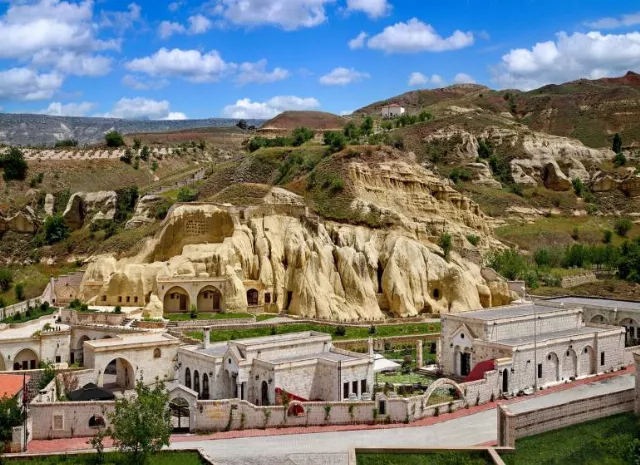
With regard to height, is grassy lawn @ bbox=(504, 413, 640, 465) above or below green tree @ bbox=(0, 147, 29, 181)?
below

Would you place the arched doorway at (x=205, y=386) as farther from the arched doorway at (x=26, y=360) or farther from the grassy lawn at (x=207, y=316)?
the grassy lawn at (x=207, y=316)

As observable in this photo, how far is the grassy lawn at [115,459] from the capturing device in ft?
90.2

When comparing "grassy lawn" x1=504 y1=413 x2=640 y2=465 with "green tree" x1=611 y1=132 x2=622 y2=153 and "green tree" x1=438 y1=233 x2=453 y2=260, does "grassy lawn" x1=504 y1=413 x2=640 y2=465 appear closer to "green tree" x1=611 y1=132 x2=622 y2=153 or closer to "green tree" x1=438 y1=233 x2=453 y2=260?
"green tree" x1=438 y1=233 x2=453 y2=260

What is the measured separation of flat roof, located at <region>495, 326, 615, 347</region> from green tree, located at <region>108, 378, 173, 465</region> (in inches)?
668

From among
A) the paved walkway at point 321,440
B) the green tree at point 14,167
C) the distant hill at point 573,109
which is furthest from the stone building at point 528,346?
the distant hill at point 573,109

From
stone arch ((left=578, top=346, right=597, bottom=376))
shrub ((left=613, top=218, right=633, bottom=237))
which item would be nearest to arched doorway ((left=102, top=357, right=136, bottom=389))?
stone arch ((left=578, top=346, right=597, bottom=376))

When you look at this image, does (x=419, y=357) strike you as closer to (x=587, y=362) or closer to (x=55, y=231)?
(x=587, y=362)

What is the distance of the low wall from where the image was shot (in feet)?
91.8

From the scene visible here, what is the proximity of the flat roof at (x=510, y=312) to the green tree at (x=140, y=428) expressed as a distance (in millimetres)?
17761

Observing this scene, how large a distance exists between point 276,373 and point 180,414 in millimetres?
4235

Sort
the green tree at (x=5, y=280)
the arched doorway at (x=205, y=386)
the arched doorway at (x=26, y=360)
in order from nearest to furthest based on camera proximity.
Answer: the arched doorway at (x=205, y=386) → the arched doorway at (x=26, y=360) → the green tree at (x=5, y=280)

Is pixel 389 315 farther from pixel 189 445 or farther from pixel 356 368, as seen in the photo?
pixel 189 445

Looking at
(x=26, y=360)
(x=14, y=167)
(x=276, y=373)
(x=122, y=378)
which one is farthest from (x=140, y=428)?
(x=14, y=167)

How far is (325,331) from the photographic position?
A: 46250mm
